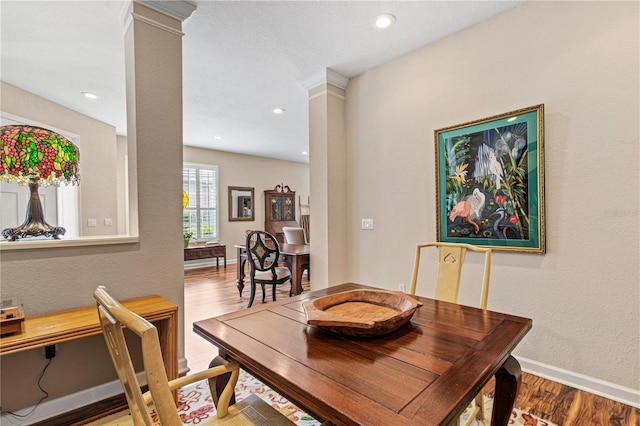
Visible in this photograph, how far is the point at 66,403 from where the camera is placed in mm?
1768

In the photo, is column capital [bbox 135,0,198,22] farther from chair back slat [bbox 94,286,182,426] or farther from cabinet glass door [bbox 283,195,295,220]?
cabinet glass door [bbox 283,195,295,220]

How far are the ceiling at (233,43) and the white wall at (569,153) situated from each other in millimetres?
310

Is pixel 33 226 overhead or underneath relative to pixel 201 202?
underneath

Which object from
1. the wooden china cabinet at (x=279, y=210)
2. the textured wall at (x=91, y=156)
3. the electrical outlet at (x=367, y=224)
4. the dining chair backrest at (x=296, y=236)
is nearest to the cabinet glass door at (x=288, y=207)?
the wooden china cabinet at (x=279, y=210)

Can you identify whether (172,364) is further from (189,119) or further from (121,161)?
(121,161)

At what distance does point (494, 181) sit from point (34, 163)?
3011 millimetres

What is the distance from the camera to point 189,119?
4.75 metres

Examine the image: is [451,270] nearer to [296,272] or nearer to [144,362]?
[144,362]

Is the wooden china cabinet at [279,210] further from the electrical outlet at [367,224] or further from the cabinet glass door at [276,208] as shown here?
the electrical outlet at [367,224]

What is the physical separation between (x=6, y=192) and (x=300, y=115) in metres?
3.55

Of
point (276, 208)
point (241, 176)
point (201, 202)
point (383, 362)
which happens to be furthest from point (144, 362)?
point (276, 208)

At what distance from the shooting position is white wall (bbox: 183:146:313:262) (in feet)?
22.7

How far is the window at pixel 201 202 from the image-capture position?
6.54 metres

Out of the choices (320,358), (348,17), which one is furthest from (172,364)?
(348,17)
